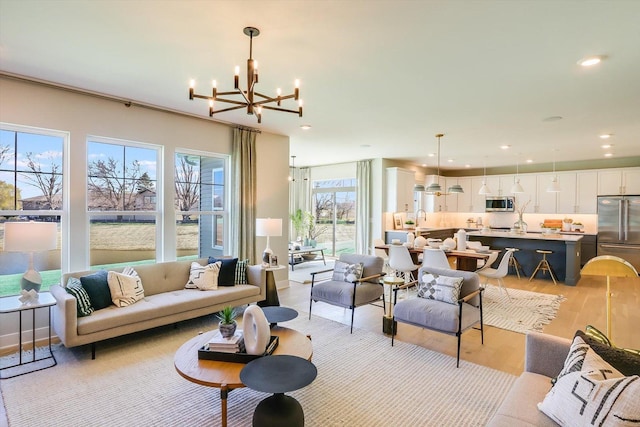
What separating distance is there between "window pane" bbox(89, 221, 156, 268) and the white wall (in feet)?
0.52

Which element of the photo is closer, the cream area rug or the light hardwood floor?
the cream area rug

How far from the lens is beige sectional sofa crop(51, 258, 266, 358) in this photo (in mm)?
3154

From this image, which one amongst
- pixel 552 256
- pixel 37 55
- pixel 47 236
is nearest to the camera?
pixel 37 55

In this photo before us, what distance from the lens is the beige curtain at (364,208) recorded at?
29.6ft

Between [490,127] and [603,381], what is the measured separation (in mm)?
4741

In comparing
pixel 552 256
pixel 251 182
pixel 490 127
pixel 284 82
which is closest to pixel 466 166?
pixel 552 256

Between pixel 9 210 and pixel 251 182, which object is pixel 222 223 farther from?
pixel 9 210

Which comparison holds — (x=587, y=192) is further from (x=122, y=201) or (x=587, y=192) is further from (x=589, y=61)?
(x=122, y=201)

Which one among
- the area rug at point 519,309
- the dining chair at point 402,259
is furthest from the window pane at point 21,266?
the area rug at point 519,309

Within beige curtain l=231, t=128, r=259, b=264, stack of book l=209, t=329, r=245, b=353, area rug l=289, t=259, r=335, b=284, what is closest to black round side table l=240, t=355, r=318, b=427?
stack of book l=209, t=329, r=245, b=353

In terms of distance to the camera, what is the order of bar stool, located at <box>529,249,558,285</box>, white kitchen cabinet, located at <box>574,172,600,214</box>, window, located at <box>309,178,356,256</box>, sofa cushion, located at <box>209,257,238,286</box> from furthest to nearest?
window, located at <box>309,178,356,256</box>
white kitchen cabinet, located at <box>574,172,600,214</box>
bar stool, located at <box>529,249,558,285</box>
sofa cushion, located at <box>209,257,238,286</box>

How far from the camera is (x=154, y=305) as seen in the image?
369cm

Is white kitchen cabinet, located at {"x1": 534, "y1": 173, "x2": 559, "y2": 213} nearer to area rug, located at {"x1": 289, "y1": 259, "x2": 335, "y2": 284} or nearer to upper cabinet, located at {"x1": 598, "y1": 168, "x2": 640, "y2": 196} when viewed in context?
upper cabinet, located at {"x1": 598, "y1": 168, "x2": 640, "y2": 196}

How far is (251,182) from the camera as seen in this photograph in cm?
559
